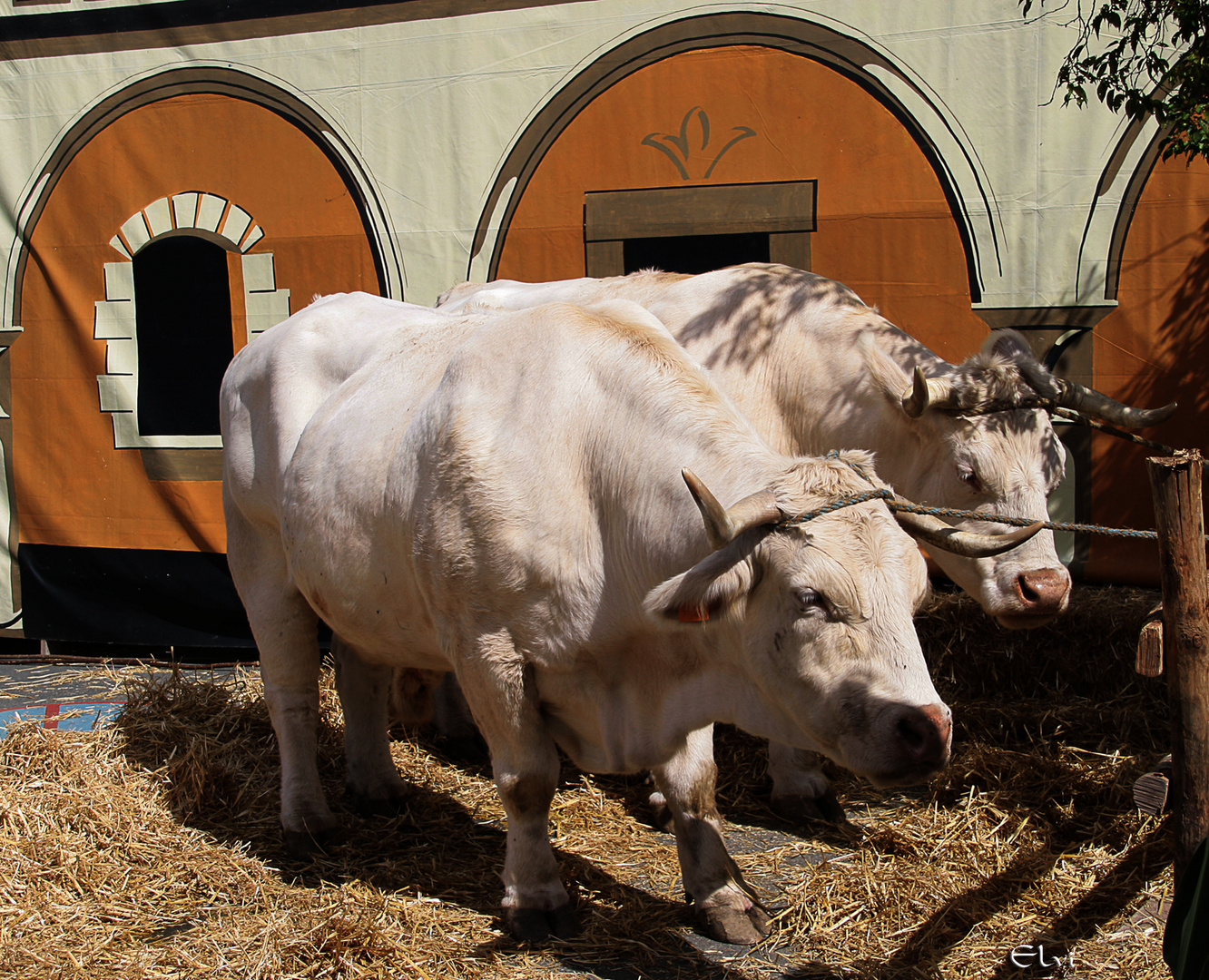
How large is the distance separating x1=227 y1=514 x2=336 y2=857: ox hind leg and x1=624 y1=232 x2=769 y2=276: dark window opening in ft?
9.07

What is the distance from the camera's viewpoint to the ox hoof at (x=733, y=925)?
3164mm

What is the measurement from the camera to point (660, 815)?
13.5ft

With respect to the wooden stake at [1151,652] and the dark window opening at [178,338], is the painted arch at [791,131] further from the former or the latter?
the wooden stake at [1151,652]

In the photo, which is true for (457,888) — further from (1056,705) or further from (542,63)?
(542,63)

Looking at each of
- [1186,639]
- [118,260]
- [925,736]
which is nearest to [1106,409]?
[1186,639]

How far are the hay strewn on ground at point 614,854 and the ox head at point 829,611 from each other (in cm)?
100

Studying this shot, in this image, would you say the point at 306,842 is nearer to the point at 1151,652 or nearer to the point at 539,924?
the point at 539,924

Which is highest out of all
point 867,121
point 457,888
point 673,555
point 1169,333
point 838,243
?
point 867,121

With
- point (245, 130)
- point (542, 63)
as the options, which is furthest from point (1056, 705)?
point (245, 130)

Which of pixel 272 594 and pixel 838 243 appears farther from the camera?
pixel 838 243

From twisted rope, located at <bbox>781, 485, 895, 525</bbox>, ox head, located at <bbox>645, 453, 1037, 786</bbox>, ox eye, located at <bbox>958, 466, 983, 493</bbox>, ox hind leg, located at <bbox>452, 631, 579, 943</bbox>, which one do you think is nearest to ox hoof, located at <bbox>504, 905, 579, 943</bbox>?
ox hind leg, located at <bbox>452, 631, 579, 943</bbox>

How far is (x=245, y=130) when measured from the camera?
6.38 meters

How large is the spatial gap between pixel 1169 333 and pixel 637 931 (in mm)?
3975

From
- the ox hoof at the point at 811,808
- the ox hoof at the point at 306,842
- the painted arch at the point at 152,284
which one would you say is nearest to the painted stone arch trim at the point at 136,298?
the painted arch at the point at 152,284
